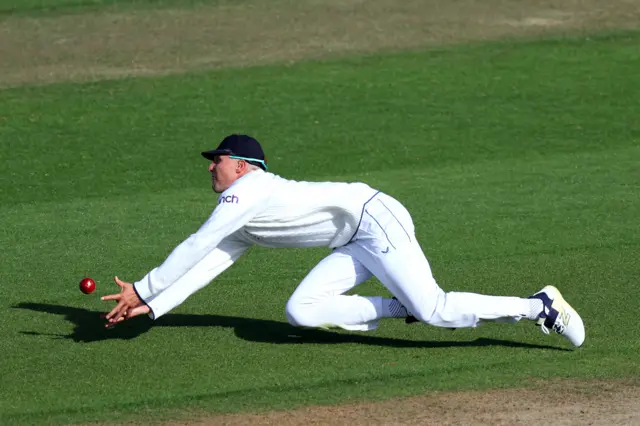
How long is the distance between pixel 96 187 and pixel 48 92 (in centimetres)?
330

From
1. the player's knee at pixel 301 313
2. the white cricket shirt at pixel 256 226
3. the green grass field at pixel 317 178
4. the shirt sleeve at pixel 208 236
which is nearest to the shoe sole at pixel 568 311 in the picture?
the green grass field at pixel 317 178

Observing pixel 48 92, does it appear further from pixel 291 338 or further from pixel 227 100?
pixel 291 338

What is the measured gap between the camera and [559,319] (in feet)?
25.3

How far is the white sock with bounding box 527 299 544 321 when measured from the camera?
25.3 ft

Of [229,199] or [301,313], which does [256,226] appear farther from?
[301,313]

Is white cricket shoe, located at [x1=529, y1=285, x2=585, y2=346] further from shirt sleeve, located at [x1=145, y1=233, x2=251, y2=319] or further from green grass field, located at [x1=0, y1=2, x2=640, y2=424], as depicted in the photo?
shirt sleeve, located at [x1=145, y1=233, x2=251, y2=319]

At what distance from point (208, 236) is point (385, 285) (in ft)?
4.14

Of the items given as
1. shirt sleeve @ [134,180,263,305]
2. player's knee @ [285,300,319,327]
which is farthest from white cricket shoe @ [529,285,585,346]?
shirt sleeve @ [134,180,263,305]

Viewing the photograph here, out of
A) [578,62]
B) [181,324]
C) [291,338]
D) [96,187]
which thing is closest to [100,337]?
[181,324]

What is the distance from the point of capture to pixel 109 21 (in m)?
18.0

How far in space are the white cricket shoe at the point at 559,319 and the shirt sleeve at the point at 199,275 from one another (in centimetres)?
213

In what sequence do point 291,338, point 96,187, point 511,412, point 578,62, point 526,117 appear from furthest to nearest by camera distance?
point 578,62 < point 526,117 < point 96,187 < point 291,338 < point 511,412

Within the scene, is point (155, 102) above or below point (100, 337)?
above

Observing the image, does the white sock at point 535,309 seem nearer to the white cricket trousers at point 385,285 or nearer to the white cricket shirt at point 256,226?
the white cricket trousers at point 385,285
